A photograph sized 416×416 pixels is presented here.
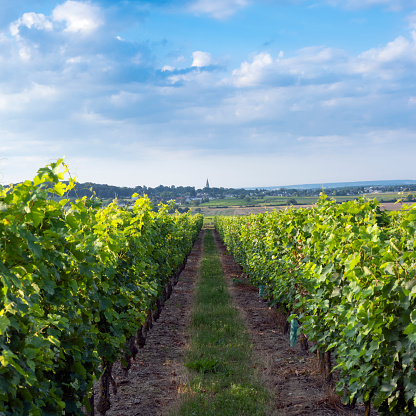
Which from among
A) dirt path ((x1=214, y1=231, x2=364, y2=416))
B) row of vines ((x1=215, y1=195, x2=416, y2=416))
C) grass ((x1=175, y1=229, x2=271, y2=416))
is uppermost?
row of vines ((x1=215, y1=195, x2=416, y2=416))

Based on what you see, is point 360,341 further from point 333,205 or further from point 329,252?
point 333,205

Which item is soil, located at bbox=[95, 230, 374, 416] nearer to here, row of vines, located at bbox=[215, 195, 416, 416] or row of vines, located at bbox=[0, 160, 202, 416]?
row of vines, located at bbox=[215, 195, 416, 416]

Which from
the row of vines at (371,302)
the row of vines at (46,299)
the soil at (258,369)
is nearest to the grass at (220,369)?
the soil at (258,369)

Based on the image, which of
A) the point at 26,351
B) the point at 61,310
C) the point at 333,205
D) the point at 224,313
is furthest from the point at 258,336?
the point at 26,351

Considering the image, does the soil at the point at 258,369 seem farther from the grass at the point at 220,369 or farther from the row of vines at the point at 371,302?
the row of vines at the point at 371,302

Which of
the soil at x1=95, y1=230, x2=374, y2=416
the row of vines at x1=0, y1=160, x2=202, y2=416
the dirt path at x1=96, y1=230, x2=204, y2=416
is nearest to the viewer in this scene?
the row of vines at x1=0, y1=160, x2=202, y2=416

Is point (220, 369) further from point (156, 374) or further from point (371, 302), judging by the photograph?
point (371, 302)

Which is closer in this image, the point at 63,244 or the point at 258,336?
the point at 63,244

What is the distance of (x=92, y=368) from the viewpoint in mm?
4199

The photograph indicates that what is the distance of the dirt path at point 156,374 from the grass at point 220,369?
0.86ft

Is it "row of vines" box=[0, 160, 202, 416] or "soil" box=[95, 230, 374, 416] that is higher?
"row of vines" box=[0, 160, 202, 416]

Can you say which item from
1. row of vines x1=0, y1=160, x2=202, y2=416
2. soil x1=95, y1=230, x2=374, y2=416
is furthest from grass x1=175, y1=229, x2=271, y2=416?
row of vines x1=0, y1=160, x2=202, y2=416

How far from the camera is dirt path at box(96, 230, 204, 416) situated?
19.2 feet

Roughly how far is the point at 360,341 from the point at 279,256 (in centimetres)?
454
